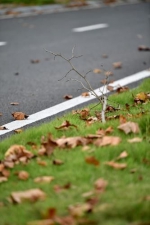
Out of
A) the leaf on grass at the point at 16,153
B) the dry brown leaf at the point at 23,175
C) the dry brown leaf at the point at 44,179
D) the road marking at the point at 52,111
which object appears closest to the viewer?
the dry brown leaf at the point at 44,179

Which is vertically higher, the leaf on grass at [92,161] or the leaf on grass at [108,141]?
the leaf on grass at [92,161]

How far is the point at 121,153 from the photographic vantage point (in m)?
3.84

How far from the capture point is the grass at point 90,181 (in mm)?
3027

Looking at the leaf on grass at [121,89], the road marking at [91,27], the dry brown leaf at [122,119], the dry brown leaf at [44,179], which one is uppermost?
the dry brown leaf at [44,179]

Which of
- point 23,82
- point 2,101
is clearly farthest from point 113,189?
point 23,82

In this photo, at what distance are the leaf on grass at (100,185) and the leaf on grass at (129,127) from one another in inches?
34.0

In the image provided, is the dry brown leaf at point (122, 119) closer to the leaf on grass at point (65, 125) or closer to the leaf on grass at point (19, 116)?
the leaf on grass at point (65, 125)

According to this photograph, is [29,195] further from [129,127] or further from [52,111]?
[52,111]

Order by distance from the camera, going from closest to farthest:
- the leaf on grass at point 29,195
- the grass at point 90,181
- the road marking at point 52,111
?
the grass at point 90,181 < the leaf on grass at point 29,195 < the road marking at point 52,111

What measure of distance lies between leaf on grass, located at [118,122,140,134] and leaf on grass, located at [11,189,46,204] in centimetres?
110

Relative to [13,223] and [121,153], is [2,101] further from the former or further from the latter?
[13,223]

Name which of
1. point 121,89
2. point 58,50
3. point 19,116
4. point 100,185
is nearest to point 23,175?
point 100,185

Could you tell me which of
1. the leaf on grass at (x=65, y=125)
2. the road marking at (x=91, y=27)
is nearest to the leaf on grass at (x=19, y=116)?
the leaf on grass at (x=65, y=125)

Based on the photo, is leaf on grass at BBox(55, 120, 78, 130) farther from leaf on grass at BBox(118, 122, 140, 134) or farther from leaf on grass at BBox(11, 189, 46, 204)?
leaf on grass at BBox(11, 189, 46, 204)
